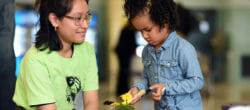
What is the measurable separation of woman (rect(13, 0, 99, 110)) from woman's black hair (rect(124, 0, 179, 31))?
0.30 metres

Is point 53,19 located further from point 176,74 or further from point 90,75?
point 176,74

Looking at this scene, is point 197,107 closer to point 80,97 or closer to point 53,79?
point 80,97

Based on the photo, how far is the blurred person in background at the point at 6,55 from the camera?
191cm

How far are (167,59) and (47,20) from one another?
68 cm

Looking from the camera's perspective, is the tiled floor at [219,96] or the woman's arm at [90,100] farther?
the tiled floor at [219,96]

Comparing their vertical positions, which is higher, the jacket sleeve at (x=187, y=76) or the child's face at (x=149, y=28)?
the child's face at (x=149, y=28)

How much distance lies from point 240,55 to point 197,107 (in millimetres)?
7580

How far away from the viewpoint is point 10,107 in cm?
193

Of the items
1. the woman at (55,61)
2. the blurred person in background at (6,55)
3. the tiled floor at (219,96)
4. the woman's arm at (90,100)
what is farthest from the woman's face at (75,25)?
the tiled floor at (219,96)

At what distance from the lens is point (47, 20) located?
148cm

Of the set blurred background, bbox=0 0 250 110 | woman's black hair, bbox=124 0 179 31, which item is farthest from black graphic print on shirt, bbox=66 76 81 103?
blurred background, bbox=0 0 250 110

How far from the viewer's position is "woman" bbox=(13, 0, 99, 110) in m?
1.41

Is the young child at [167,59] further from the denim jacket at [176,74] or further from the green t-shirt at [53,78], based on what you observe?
the green t-shirt at [53,78]

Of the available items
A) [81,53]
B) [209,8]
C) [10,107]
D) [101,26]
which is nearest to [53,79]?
[81,53]
